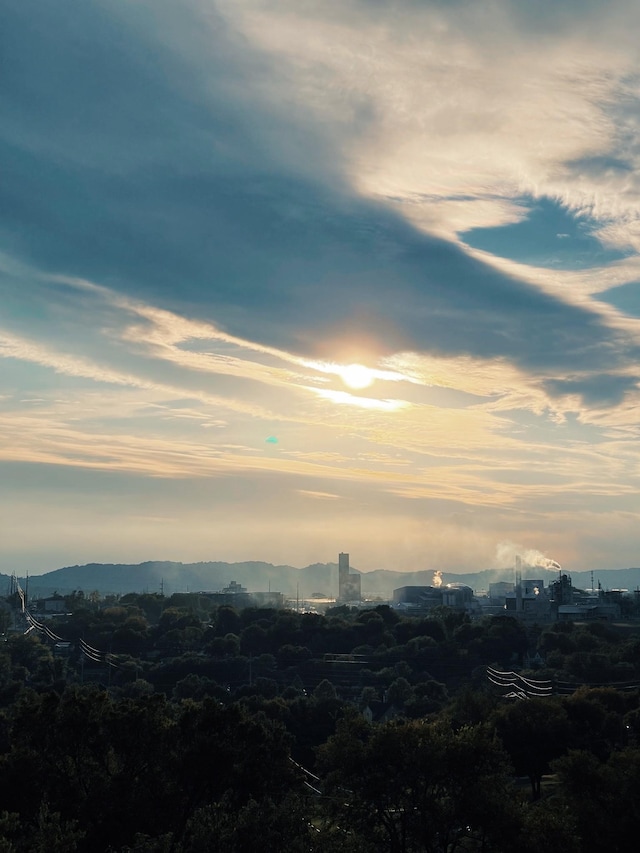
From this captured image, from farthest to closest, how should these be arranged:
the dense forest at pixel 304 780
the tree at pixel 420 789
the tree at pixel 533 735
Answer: the tree at pixel 533 735, the tree at pixel 420 789, the dense forest at pixel 304 780

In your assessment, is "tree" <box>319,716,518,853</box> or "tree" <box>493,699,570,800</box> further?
"tree" <box>493,699,570,800</box>

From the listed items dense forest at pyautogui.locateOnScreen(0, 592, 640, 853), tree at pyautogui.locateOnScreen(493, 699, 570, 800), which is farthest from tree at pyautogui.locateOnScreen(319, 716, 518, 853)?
tree at pyautogui.locateOnScreen(493, 699, 570, 800)

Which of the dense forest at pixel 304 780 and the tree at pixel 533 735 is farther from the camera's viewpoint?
the tree at pixel 533 735

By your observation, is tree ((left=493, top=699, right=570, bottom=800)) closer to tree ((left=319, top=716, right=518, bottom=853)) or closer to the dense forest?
the dense forest

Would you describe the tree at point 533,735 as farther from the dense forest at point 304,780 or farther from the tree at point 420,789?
the tree at point 420,789

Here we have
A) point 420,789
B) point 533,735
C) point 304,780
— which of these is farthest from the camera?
point 533,735

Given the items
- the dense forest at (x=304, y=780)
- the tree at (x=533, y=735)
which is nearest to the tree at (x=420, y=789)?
the dense forest at (x=304, y=780)

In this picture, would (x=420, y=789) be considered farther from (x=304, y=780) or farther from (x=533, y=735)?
(x=533, y=735)

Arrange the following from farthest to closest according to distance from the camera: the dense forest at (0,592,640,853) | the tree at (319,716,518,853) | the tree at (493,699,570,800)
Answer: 1. the tree at (493,699,570,800)
2. the tree at (319,716,518,853)
3. the dense forest at (0,592,640,853)

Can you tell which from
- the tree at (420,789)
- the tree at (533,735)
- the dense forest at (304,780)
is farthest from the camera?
the tree at (533,735)

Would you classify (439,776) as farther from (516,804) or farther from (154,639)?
(154,639)

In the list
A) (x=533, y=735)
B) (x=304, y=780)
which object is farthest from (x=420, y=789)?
Result: (x=533, y=735)

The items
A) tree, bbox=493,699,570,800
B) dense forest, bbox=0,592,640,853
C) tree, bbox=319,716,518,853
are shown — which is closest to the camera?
dense forest, bbox=0,592,640,853
